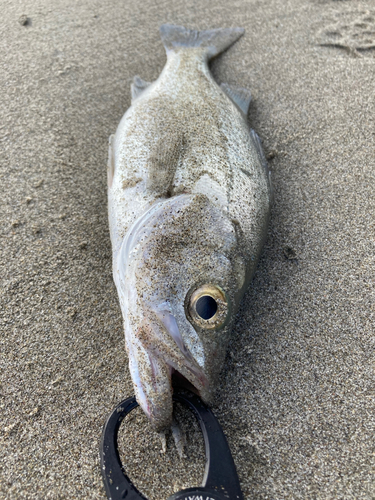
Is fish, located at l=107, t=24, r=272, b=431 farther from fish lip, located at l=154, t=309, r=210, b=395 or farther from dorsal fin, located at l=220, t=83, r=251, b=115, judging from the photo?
dorsal fin, located at l=220, t=83, r=251, b=115

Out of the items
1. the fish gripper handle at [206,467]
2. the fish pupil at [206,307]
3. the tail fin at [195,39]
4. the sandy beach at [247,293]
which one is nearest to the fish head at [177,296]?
the fish pupil at [206,307]

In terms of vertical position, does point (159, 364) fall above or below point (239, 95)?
below

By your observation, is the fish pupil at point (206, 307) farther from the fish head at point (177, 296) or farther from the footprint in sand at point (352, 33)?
the footprint in sand at point (352, 33)

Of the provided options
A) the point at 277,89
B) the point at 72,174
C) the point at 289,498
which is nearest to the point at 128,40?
the point at 277,89

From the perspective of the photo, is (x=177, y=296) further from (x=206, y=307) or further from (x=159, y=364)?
(x=159, y=364)

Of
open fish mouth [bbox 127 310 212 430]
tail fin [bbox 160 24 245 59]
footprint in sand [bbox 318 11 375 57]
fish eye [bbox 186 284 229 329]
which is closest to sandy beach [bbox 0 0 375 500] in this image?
footprint in sand [bbox 318 11 375 57]

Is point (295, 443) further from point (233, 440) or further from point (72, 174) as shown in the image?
point (72, 174)

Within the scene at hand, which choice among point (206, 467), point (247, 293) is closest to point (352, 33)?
point (247, 293)
